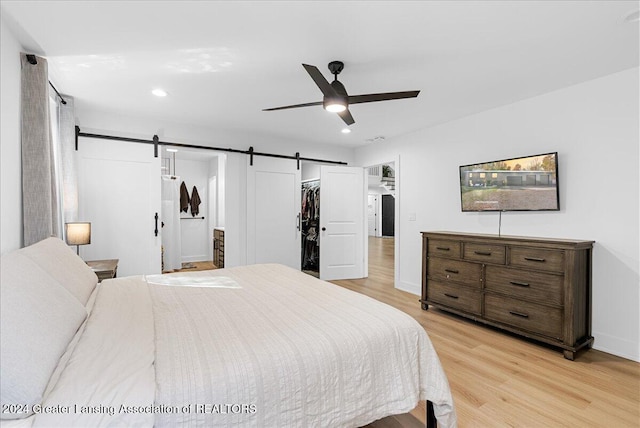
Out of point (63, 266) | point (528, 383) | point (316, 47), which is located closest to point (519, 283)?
point (528, 383)

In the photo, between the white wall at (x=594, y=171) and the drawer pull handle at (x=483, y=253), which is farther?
the drawer pull handle at (x=483, y=253)

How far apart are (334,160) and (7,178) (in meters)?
4.47

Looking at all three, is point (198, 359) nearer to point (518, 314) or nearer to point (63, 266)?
point (63, 266)

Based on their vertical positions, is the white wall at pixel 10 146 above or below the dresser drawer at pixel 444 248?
above

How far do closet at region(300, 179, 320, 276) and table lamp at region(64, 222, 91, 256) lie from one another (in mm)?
3690

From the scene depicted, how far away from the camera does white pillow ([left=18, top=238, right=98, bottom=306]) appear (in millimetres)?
1602

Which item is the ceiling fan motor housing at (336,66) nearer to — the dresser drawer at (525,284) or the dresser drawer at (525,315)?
the dresser drawer at (525,284)

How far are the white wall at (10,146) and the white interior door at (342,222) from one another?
12.7ft

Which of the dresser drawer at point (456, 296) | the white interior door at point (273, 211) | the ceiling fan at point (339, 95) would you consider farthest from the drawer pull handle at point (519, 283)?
the white interior door at point (273, 211)

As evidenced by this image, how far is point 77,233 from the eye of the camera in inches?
116

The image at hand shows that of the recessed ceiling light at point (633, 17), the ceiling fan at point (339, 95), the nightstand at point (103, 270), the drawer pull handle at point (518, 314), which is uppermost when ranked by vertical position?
the recessed ceiling light at point (633, 17)

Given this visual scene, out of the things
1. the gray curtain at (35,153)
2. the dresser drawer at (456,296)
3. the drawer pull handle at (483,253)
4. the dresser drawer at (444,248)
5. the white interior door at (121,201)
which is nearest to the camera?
the gray curtain at (35,153)

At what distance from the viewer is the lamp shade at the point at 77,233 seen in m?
2.92

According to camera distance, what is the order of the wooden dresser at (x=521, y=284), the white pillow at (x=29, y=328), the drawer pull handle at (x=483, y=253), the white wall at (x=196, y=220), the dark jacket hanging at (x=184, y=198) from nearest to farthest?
the white pillow at (x=29, y=328)
the wooden dresser at (x=521, y=284)
the drawer pull handle at (x=483, y=253)
the dark jacket hanging at (x=184, y=198)
the white wall at (x=196, y=220)
